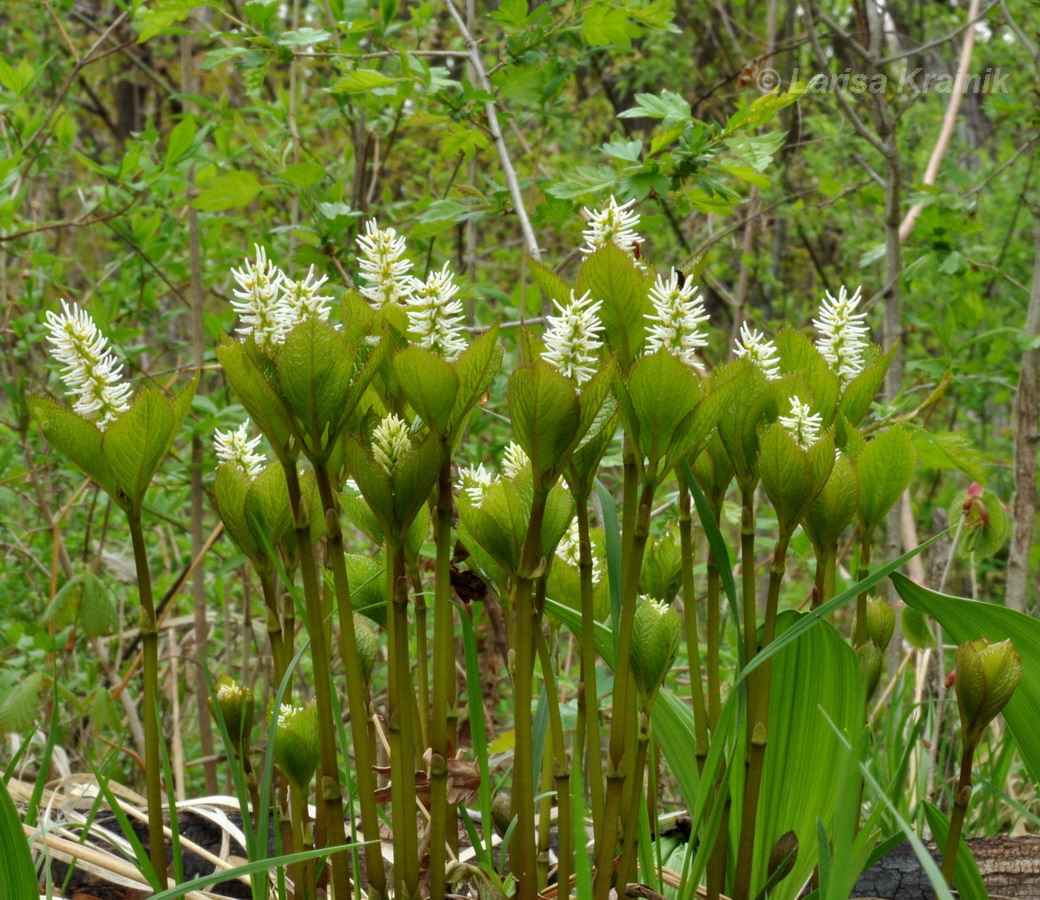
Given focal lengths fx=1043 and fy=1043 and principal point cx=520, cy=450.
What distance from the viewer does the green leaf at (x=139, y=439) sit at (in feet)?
2.34

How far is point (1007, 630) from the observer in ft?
2.81

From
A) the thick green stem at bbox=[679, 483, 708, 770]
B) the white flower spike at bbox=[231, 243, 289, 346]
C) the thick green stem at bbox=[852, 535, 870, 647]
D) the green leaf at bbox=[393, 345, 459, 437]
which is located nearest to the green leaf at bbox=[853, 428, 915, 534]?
the thick green stem at bbox=[852, 535, 870, 647]

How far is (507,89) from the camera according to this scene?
71.2 inches

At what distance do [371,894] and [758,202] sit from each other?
8.10 ft

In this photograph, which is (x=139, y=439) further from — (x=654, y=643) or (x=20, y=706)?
(x=20, y=706)

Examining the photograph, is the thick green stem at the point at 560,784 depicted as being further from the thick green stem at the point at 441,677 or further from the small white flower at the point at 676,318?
the small white flower at the point at 676,318

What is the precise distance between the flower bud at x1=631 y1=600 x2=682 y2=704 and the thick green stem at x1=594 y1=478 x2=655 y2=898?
0.02 meters

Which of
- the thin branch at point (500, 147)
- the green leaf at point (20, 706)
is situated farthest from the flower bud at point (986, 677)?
the green leaf at point (20, 706)

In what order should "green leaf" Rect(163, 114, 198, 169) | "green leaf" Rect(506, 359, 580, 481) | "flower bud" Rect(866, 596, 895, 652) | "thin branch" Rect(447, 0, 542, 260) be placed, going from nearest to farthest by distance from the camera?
"green leaf" Rect(506, 359, 580, 481)
"flower bud" Rect(866, 596, 895, 652)
"thin branch" Rect(447, 0, 542, 260)
"green leaf" Rect(163, 114, 198, 169)

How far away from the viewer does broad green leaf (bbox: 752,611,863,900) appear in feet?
2.90

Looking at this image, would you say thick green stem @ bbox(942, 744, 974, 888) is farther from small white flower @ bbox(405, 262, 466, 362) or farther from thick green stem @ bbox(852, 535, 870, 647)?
small white flower @ bbox(405, 262, 466, 362)

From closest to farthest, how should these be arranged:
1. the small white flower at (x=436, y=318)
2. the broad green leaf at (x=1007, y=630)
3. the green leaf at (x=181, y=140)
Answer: the small white flower at (x=436, y=318) → the broad green leaf at (x=1007, y=630) → the green leaf at (x=181, y=140)

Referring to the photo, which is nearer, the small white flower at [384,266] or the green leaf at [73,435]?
the green leaf at [73,435]

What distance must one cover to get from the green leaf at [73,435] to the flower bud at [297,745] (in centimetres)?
23
